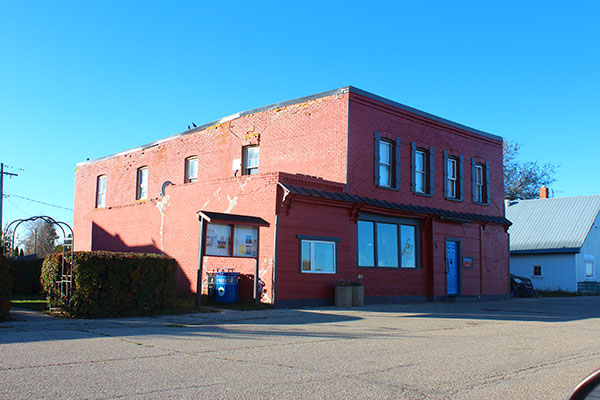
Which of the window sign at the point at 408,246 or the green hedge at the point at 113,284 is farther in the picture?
the window sign at the point at 408,246

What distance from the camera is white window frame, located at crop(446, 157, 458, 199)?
26.3 m

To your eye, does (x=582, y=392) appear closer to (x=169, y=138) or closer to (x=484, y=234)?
(x=484, y=234)

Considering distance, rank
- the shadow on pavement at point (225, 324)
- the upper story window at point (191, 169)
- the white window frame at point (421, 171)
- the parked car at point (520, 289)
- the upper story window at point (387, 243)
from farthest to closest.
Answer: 1. the parked car at point (520, 289)
2. the upper story window at point (191, 169)
3. the white window frame at point (421, 171)
4. the upper story window at point (387, 243)
5. the shadow on pavement at point (225, 324)

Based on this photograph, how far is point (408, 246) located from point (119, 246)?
12573 mm

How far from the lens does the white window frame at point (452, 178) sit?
26270mm

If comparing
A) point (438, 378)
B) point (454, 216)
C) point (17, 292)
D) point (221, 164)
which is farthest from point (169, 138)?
point (438, 378)

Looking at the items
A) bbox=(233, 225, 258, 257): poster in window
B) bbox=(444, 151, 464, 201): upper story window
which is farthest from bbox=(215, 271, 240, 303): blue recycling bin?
bbox=(444, 151, 464, 201): upper story window

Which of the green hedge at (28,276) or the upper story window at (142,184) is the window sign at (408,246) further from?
the upper story window at (142,184)

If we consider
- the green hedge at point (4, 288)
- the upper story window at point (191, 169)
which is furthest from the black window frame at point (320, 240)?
the upper story window at point (191, 169)

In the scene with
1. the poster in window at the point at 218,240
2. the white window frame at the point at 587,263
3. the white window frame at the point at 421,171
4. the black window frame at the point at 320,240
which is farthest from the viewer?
the white window frame at the point at 587,263

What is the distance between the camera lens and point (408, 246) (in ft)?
78.5

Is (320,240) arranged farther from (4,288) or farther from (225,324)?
(4,288)

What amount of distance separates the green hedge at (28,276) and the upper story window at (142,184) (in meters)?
8.73

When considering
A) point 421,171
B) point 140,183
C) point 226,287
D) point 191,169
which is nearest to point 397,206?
point 421,171
